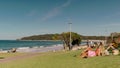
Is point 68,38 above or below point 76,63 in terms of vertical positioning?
above

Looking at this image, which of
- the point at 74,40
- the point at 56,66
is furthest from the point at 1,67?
the point at 74,40

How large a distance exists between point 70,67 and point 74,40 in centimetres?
5067

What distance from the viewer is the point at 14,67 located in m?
17.8

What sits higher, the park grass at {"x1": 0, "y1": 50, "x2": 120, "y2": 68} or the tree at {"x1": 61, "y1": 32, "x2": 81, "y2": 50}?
the tree at {"x1": 61, "y1": 32, "x2": 81, "y2": 50}

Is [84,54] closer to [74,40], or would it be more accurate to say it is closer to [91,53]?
[91,53]

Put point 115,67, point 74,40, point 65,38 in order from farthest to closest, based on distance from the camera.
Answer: point 74,40, point 65,38, point 115,67

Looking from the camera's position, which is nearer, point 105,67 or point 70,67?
point 105,67

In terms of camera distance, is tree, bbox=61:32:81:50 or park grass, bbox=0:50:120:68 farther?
tree, bbox=61:32:81:50

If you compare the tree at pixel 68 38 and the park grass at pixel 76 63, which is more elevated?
the tree at pixel 68 38

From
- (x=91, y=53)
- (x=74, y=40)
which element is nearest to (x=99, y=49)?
(x=91, y=53)

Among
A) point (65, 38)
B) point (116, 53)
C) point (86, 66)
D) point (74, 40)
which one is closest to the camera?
point (86, 66)

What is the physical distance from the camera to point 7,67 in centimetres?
1817

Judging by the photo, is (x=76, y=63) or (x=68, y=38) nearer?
(x=76, y=63)

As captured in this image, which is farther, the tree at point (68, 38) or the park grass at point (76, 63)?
the tree at point (68, 38)
